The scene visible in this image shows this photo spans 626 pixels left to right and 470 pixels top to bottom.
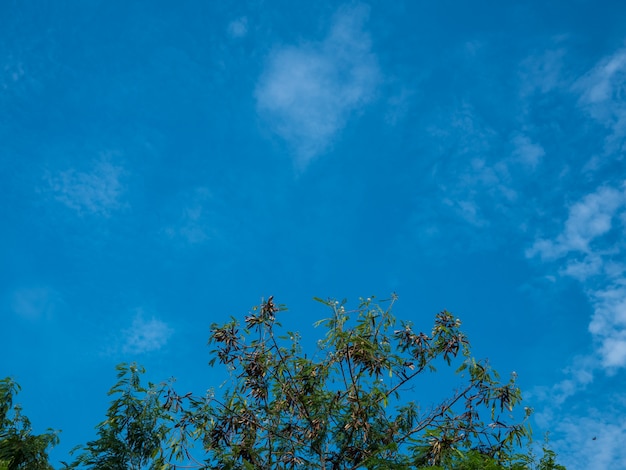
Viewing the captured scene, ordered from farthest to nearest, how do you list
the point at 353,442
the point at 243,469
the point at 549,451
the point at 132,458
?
the point at 132,458 < the point at 353,442 < the point at 243,469 < the point at 549,451

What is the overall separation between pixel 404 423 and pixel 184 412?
3.72 m

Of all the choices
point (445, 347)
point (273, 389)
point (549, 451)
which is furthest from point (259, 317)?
point (549, 451)

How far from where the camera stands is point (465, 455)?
925 centimetres

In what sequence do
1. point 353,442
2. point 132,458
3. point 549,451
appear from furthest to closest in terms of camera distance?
point 132,458 < point 353,442 < point 549,451

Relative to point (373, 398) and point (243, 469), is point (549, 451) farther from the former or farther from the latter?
point (243, 469)

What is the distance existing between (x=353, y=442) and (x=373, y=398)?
30.5 inches

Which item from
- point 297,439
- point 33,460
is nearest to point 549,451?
point 297,439

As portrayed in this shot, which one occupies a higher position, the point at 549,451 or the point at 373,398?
the point at 373,398

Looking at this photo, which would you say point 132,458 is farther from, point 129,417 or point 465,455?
point 465,455

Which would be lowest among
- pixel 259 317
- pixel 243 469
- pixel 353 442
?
pixel 243 469

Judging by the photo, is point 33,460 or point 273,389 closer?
point 273,389

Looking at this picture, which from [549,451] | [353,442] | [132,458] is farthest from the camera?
[132,458]

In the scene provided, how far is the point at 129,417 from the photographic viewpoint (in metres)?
11.8

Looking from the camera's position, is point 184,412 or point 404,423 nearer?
point 184,412
